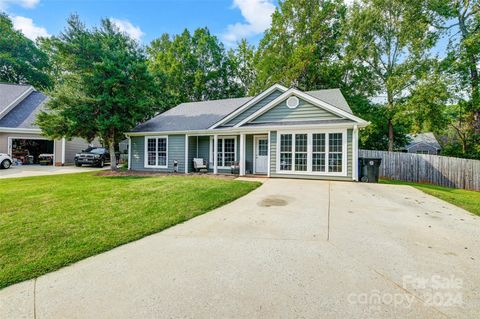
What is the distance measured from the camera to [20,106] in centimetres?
2012

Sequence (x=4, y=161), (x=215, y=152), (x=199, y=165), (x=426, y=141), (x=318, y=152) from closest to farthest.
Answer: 1. (x=318, y=152)
2. (x=215, y=152)
3. (x=199, y=165)
4. (x=4, y=161)
5. (x=426, y=141)

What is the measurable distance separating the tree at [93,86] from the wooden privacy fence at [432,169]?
52.5 feet

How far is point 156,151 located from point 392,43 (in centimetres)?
2324

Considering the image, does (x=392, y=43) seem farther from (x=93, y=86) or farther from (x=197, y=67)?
(x=93, y=86)

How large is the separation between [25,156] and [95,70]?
12317 millimetres

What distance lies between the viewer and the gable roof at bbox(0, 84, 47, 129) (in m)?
18.0

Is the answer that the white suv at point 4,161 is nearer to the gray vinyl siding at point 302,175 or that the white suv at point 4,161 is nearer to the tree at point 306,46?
the gray vinyl siding at point 302,175

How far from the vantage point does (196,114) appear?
1652 centimetres

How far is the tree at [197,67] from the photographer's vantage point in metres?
30.5

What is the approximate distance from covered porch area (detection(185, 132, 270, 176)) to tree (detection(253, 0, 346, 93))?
499 inches

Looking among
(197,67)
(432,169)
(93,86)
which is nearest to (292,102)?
(432,169)

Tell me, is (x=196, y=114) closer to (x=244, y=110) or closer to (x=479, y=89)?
(x=244, y=110)

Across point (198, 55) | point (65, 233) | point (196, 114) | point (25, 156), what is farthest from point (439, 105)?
point (25, 156)

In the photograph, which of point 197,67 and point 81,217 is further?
point 197,67
